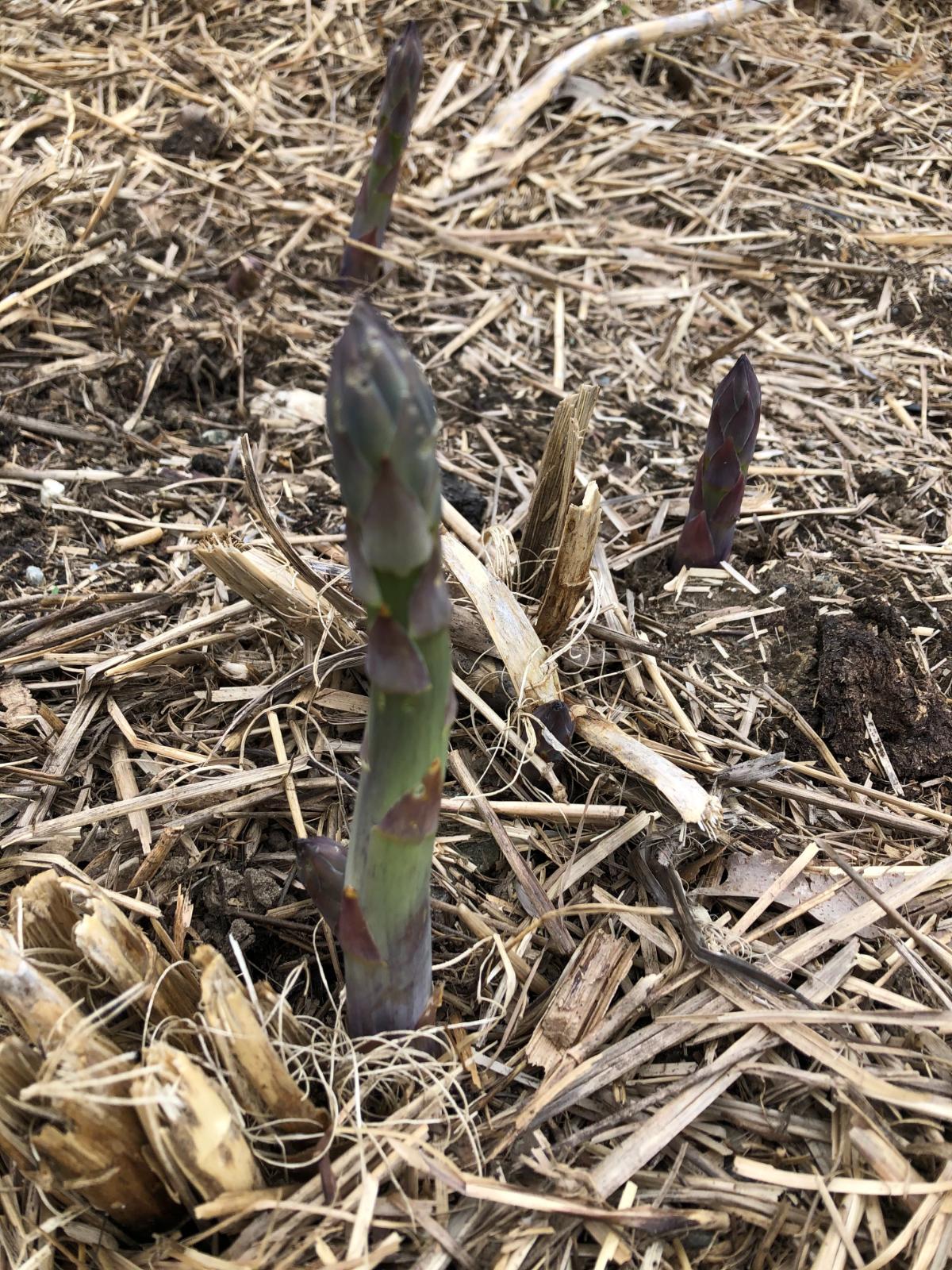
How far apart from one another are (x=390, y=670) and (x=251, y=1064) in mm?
547

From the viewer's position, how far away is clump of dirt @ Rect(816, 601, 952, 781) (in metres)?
2.03

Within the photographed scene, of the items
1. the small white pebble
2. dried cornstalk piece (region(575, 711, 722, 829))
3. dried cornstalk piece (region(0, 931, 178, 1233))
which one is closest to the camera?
dried cornstalk piece (region(0, 931, 178, 1233))

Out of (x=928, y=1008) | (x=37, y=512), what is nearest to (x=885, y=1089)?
(x=928, y=1008)

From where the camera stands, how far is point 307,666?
6.42ft

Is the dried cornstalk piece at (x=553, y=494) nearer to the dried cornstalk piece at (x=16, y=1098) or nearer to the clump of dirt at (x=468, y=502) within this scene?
the clump of dirt at (x=468, y=502)

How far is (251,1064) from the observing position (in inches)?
48.8

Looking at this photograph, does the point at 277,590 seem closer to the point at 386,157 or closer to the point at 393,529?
the point at 393,529

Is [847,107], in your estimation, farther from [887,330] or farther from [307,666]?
[307,666]

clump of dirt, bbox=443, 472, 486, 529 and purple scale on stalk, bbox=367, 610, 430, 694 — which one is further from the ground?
purple scale on stalk, bbox=367, 610, 430, 694

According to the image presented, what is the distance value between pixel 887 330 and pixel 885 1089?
2720 millimetres

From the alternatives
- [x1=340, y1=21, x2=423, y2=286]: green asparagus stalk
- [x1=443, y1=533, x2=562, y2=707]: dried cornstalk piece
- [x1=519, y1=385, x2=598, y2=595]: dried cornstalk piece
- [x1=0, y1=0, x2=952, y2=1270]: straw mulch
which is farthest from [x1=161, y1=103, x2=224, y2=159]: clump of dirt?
[x1=443, y1=533, x2=562, y2=707]: dried cornstalk piece

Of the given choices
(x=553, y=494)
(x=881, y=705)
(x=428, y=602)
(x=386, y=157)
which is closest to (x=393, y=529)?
(x=428, y=602)

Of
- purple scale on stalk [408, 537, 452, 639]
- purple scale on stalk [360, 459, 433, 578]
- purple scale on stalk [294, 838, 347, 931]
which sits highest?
purple scale on stalk [360, 459, 433, 578]

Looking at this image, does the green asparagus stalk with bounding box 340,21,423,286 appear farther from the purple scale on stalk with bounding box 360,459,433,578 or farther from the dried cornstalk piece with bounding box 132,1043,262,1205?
the dried cornstalk piece with bounding box 132,1043,262,1205
